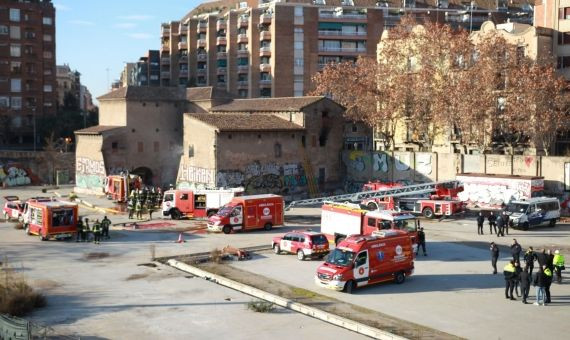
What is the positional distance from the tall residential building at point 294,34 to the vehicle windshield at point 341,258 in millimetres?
66222

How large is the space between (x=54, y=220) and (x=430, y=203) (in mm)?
23576

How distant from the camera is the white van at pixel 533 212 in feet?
133

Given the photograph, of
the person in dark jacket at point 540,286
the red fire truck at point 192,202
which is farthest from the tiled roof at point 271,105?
the person in dark jacket at point 540,286

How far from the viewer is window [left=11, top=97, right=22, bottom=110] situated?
297 ft

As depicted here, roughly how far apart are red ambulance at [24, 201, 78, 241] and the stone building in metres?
15.3

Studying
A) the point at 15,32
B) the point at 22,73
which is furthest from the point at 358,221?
the point at 15,32

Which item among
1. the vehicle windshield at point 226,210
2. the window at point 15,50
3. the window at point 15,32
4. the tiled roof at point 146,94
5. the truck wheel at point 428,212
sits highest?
the window at point 15,32

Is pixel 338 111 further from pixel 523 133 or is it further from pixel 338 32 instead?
pixel 338 32

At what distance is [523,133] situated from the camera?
52.4m

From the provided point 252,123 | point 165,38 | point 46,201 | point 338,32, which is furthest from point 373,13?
point 46,201

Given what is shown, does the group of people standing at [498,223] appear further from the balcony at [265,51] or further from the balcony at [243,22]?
the balcony at [243,22]

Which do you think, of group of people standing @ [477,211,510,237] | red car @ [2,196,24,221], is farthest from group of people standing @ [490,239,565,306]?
red car @ [2,196,24,221]

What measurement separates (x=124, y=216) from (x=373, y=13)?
55.4m

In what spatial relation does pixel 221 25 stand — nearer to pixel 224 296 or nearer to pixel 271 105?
pixel 271 105
